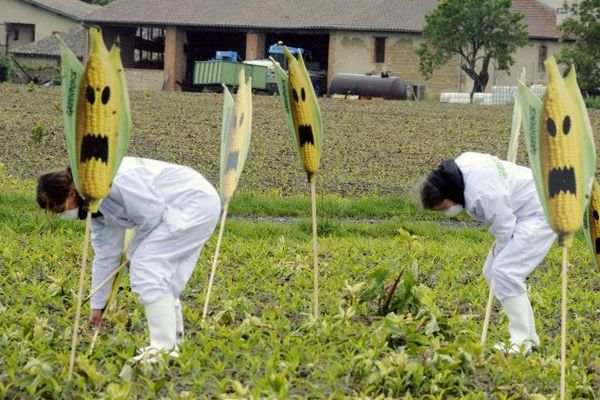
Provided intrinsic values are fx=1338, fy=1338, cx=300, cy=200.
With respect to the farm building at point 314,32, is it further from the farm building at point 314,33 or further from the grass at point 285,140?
the grass at point 285,140

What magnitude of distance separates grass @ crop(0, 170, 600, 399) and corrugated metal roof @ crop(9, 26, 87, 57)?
47.9m

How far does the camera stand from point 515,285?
24.5 ft

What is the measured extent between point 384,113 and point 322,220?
58.5 feet

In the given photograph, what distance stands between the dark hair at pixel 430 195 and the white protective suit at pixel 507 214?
0.53 feet

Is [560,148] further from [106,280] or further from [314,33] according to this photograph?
[314,33]

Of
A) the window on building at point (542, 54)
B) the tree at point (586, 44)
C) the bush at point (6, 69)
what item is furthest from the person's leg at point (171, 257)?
the window on building at point (542, 54)

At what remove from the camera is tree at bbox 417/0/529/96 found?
49.8 m

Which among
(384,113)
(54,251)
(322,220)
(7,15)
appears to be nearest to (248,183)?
(322,220)

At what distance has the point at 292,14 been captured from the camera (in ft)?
185

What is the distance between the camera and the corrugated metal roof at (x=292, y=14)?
54.9 meters

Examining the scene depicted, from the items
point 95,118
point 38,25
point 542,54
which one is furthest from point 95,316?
point 38,25

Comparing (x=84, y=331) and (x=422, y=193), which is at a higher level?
(x=422, y=193)

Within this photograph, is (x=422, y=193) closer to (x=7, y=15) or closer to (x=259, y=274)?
(x=259, y=274)

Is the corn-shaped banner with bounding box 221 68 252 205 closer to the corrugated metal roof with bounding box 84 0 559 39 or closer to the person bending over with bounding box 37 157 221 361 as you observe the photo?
the person bending over with bounding box 37 157 221 361
